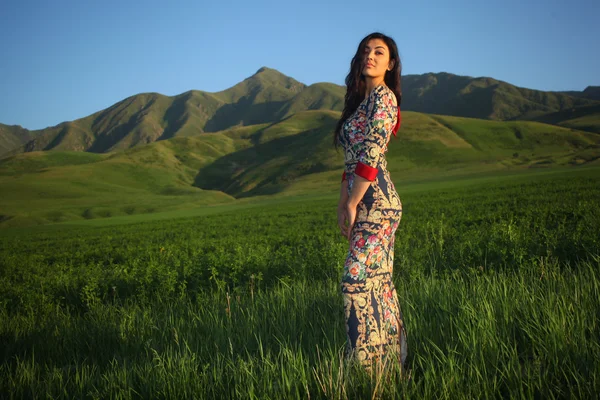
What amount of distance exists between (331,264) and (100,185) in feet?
397

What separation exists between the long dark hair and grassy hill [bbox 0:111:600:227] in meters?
62.3

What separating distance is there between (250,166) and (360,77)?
181077 mm

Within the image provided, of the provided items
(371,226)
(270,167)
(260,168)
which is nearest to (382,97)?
(371,226)

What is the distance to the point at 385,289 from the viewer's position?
10.8 feet

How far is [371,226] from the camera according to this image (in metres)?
3.06

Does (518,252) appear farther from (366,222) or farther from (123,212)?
(123,212)

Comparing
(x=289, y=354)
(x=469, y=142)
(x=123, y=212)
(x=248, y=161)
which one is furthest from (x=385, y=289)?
(x=248, y=161)

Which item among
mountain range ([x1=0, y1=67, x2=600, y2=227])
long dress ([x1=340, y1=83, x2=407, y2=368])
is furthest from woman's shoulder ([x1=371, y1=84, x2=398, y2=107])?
mountain range ([x1=0, y1=67, x2=600, y2=227])

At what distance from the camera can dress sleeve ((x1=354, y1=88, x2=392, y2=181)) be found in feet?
9.90

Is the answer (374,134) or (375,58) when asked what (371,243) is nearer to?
(374,134)

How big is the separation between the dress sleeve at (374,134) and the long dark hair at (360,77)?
35 centimetres

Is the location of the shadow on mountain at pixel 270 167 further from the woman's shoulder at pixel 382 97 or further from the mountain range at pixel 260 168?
the woman's shoulder at pixel 382 97

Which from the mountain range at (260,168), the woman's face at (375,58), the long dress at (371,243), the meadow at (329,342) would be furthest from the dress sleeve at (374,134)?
the mountain range at (260,168)

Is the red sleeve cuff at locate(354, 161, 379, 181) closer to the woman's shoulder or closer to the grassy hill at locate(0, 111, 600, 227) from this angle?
the woman's shoulder
